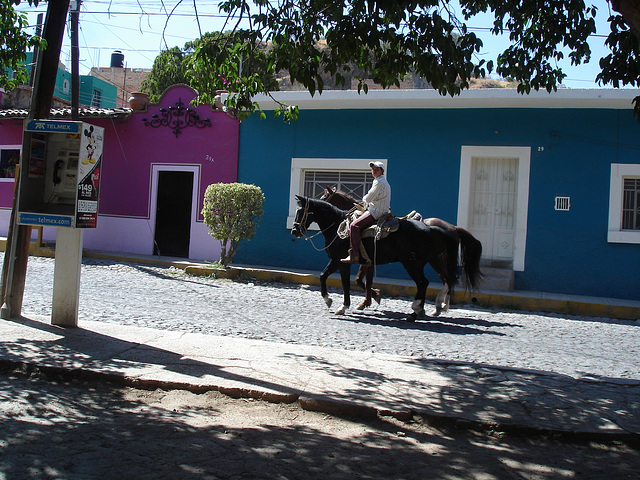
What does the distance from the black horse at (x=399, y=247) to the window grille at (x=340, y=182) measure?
12.2ft

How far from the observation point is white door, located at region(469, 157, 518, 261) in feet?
40.7

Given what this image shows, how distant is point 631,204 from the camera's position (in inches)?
457

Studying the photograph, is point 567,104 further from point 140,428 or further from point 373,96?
point 140,428

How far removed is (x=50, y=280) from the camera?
10.4m

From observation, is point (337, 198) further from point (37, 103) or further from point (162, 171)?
point (162, 171)

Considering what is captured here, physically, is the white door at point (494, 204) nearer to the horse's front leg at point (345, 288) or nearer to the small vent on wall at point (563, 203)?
the small vent on wall at point (563, 203)

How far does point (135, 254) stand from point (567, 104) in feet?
34.2

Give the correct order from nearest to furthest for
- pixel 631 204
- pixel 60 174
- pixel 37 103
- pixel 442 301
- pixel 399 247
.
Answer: pixel 37 103 < pixel 60 174 < pixel 399 247 < pixel 442 301 < pixel 631 204

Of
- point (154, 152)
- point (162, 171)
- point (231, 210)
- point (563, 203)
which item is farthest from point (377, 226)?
point (154, 152)

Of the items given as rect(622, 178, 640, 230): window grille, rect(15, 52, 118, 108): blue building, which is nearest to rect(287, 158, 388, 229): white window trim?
rect(622, 178, 640, 230): window grille

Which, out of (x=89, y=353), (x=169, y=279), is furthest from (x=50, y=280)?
(x=89, y=353)

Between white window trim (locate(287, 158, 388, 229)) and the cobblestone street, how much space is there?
2864 mm

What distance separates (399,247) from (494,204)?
4.38 meters

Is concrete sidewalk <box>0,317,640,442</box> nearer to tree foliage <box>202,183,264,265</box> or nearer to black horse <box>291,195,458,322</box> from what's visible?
black horse <box>291,195,458,322</box>
